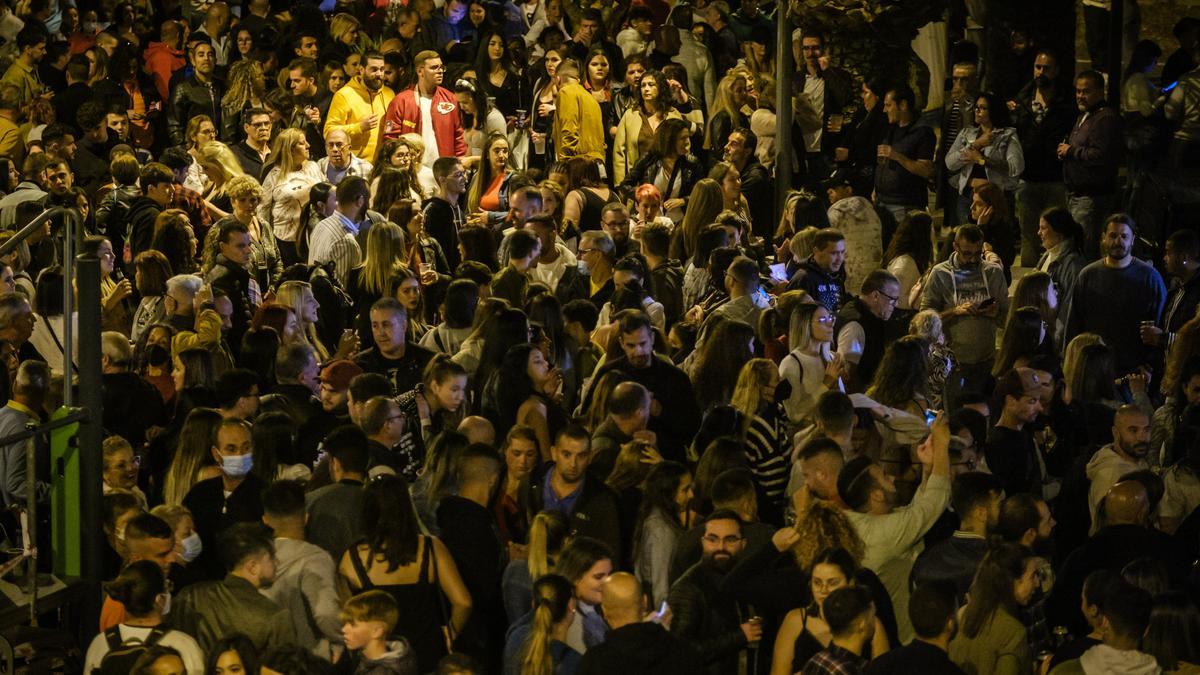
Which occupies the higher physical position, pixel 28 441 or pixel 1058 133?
pixel 28 441

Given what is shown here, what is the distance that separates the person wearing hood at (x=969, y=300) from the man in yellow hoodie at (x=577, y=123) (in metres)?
5.34

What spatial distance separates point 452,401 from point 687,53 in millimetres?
9462

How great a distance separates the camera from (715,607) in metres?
7.70

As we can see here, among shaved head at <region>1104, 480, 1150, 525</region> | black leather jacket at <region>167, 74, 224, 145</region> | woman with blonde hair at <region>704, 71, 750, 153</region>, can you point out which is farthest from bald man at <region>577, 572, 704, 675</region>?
black leather jacket at <region>167, 74, 224, 145</region>

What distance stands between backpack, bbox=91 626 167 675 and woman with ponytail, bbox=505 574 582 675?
1.33 metres

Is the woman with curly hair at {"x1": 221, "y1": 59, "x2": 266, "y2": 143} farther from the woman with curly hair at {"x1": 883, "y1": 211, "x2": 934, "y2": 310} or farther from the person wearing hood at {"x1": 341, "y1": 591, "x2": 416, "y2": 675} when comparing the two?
the person wearing hood at {"x1": 341, "y1": 591, "x2": 416, "y2": 675}

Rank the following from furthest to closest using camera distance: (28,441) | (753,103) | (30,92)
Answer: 1. (30,92)
2. (753,103)
3. (28,441)

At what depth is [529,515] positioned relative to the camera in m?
8.75

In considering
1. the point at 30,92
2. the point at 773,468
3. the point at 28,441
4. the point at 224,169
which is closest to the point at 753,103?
the point at 224,169

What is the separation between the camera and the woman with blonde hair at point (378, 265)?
11.9 metres

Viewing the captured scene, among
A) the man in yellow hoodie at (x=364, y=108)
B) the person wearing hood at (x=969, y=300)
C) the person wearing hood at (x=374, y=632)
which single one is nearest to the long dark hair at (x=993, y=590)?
the person wearing hood at (x=374, y=632)

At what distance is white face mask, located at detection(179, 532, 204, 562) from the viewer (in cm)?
806

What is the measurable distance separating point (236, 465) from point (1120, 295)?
5.68m

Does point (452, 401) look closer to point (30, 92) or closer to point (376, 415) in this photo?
point (376, 415)
